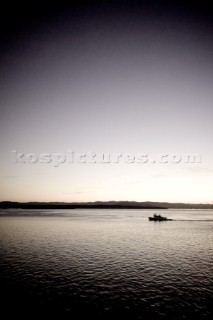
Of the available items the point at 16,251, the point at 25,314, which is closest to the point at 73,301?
the point at 25,314

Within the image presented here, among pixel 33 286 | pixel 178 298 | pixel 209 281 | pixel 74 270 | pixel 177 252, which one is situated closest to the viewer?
pixel 178 298

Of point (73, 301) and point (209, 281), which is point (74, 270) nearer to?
point (73, 301)

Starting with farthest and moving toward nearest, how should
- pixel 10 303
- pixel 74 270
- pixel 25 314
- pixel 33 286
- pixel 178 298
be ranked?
pixel 74 270 → pixel 33 286 → pixel 178 298 → pixel 10 303 → pixel 25 314

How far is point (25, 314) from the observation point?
2312 cm

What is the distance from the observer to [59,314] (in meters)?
23.4

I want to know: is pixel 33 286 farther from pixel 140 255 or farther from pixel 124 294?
pixel 140 255

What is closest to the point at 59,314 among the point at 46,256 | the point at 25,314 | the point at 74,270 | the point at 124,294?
the point at 25,314

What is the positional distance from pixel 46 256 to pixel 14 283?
50.2 feet

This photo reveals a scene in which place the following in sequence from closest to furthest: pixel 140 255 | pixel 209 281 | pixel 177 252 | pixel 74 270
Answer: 1. pixel 209 281
2. pixel 74 270
3. pixel 140 255
4. pixel 177 252

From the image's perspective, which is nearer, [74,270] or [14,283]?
[14,283]

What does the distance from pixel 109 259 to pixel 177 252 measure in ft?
53.2

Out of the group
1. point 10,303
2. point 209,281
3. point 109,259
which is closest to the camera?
point 10,303

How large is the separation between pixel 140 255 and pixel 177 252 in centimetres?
924

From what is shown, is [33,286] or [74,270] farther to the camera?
[74,270]
